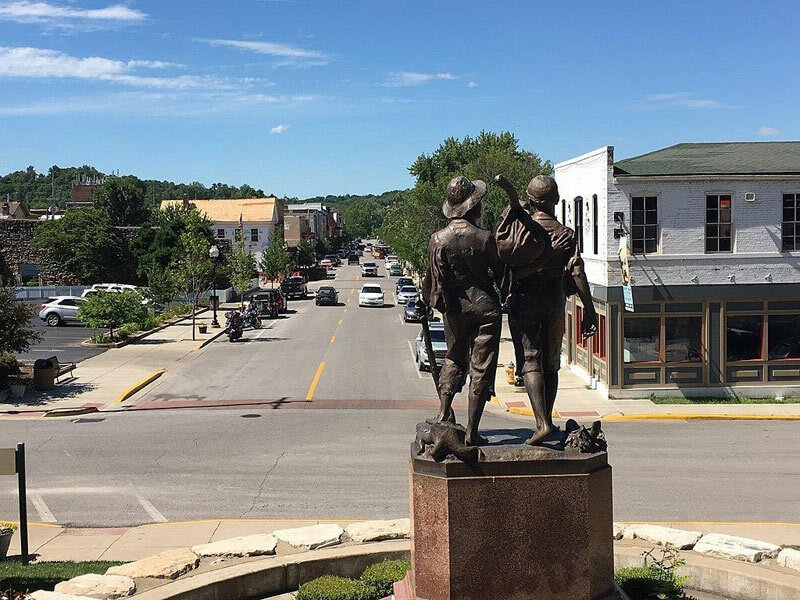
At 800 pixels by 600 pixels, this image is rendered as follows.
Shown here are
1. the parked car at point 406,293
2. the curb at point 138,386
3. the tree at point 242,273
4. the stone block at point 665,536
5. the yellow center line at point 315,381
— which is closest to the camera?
the stone block at point 665,536

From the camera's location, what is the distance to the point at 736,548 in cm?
995

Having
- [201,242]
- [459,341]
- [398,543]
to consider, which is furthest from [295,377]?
[201,242]

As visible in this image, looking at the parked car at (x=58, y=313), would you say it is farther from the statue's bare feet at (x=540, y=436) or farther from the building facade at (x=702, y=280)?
the statue's bare feet at (x=540, y=436)

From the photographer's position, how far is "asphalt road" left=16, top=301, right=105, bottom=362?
3289 centimetres

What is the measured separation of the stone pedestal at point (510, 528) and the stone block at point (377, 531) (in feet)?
8.61

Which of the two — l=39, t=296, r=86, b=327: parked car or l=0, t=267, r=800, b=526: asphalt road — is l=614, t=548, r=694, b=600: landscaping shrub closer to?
l=0, t=267, r=800, b=526: asphalt road

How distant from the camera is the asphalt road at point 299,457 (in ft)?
45.6

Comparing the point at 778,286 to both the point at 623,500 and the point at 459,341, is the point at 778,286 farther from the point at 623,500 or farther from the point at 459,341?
the point at 459,341

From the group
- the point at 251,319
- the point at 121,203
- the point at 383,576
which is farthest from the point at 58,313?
the point at 121,203

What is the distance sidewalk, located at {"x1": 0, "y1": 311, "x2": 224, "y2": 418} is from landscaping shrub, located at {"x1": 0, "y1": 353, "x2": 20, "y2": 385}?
2.27 ft

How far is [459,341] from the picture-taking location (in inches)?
343

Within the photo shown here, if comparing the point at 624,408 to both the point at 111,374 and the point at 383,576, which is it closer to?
the point at 383,576

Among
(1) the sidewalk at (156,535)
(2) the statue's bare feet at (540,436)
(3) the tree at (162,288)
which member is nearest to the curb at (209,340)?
(3) the tree at (162,288)

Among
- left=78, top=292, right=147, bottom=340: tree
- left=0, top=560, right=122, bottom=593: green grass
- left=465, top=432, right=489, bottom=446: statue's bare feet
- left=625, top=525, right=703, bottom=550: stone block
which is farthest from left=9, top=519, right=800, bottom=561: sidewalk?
left=78, top=292, right=147, bottom=340: tree
